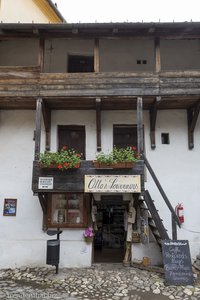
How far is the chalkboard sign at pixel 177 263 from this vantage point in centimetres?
711

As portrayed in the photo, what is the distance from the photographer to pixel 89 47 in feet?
33.9

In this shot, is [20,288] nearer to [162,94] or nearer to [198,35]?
[162,94]

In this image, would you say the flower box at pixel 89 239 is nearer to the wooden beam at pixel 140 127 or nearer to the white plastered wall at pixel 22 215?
the white plastered wall at pixel 22 215

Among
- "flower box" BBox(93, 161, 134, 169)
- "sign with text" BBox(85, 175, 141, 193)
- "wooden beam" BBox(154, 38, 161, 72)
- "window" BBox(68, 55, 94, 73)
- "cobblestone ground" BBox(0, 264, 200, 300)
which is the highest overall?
"window" BBox(68, 55, 94, 73)

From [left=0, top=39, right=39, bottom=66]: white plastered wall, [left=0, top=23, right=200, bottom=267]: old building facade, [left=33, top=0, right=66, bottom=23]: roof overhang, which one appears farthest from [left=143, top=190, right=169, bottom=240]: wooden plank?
[left=33, top=0, right=66, bottom=23]: roof overhang

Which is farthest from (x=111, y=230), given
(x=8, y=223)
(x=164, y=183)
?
(x=8, y=223)

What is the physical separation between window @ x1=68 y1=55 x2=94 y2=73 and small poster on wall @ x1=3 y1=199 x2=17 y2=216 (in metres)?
5.11

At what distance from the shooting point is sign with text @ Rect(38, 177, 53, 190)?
26.0 ft

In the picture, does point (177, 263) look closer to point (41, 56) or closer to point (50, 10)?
point (41, 56)

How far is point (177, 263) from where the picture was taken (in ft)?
23.9

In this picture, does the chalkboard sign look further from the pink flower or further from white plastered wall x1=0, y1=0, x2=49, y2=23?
white plastered wall x1=0, y1=0, x2=49, y2=23

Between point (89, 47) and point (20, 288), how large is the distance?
26.9 feet

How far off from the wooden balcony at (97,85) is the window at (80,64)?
1.65 metres

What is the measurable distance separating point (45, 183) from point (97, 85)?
3425 mm
